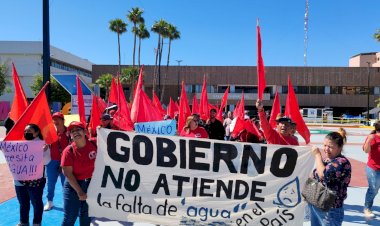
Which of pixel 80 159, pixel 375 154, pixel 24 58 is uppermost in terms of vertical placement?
pixel 24 58

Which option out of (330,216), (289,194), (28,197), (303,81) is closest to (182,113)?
(28,197)

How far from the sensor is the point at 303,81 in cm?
5503

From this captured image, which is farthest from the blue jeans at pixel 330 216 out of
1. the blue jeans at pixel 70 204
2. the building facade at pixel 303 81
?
the building facade at pixel 303 81

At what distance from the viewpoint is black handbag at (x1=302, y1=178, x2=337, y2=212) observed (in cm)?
351

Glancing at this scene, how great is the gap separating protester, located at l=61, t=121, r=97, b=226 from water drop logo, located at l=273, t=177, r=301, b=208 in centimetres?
224

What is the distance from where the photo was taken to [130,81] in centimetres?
4800

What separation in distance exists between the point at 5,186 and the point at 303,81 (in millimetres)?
52526

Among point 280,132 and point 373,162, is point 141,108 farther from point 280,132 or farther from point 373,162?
point 373,162

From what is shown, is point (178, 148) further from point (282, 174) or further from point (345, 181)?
point (345, 181)

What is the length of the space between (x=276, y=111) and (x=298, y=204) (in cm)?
390

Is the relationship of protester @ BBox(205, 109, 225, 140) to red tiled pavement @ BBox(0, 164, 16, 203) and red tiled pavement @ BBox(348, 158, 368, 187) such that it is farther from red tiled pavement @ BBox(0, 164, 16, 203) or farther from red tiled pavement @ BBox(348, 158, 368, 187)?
red tiled pavement @ BBox(0, 164, 16, 203)

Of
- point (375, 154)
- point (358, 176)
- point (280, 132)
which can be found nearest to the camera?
point (280, 132)

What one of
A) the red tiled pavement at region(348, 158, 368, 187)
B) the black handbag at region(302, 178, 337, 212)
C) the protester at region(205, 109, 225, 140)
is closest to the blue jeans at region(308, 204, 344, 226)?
the black handbag at region(302, 178, 337, 212)

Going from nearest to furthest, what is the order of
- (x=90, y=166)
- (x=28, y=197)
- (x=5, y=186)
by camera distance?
(x=90, y=166)
(x=28, y=197)
(x=5, y=186)
